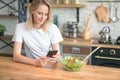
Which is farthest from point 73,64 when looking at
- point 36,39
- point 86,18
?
point 86,18

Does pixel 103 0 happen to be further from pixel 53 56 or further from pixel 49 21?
pixel 53 56

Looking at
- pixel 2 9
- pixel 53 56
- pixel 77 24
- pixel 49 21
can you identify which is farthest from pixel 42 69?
pixel 2 9

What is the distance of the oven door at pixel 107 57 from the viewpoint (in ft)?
11.7

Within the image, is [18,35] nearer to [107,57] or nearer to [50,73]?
[50,73]

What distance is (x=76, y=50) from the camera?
147 inches

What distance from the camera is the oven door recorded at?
356 cm

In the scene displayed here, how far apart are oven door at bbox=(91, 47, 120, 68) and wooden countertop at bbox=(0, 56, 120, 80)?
1.40m

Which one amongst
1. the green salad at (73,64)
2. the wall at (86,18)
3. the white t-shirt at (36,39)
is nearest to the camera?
the green salad at (73,64)

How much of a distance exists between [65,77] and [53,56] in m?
0.41

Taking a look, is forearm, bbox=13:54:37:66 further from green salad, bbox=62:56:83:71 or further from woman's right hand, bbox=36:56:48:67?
green salad, bbox=62:56:83:71

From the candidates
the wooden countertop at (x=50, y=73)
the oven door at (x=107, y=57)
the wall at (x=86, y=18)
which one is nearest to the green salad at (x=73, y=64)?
the wooden countertop at (x=50, y=73)

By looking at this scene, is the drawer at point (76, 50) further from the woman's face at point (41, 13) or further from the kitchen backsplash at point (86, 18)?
the woman's face at point (41, 13)

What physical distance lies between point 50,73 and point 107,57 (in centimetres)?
175

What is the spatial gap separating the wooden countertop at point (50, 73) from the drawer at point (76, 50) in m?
1.42
